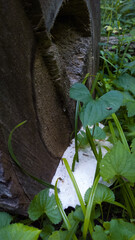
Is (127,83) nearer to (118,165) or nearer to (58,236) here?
(118,165)

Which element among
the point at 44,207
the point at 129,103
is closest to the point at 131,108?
the point at 129,103

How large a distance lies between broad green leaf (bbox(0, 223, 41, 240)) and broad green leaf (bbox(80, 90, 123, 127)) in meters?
0.37

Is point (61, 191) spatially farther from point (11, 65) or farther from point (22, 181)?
point (11, 65)

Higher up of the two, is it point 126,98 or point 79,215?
point 126,98

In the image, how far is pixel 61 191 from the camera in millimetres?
932

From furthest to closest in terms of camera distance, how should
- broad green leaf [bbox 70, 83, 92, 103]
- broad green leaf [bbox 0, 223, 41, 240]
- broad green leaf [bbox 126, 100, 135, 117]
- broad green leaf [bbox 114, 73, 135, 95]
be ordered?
broad green leaf [bbox 114, 73, 135, 95], broad green leaf [bbox 126, 100, 135, 117], broad green leaf [bbox 70, 83, 92, 103], broad green leaf [bbox 0, 223, 41, 240]

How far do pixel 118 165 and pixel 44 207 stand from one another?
14.0 inches

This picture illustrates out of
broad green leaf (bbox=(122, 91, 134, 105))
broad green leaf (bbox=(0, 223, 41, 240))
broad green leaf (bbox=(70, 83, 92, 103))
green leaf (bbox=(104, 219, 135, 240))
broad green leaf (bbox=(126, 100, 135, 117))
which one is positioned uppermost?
broad green leaf (bbox=(70, 83, 92, 103))

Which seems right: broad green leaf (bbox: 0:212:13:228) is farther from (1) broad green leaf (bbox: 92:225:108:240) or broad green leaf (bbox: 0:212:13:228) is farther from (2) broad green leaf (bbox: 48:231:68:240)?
(1) broad green leaf (bbox: 92:225:108:240)

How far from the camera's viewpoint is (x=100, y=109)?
707mm

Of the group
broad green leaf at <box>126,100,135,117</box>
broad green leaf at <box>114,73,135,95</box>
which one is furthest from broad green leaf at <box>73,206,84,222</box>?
broad green leaf at <box>114,73,135,95</box>

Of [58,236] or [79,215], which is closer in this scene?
[58,236]

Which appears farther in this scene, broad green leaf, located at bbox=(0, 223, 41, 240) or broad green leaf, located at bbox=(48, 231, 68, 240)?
broad green leaf, located at bbox=(48, 231, 68, 240)

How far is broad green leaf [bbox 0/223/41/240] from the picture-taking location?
53cm
